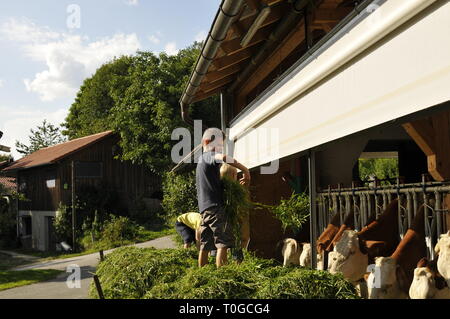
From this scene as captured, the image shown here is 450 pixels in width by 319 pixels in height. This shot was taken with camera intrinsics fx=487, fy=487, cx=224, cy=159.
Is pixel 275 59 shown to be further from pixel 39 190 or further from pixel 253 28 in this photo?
pixel 39 190

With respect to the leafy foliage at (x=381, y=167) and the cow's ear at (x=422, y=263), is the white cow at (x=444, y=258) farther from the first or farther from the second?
the leafy foliage at (x=381, y=167)

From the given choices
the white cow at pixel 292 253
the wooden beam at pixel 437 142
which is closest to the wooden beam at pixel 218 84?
the white cow at pixel 292 253

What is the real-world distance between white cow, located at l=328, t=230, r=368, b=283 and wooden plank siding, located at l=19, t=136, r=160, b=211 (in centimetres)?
2631

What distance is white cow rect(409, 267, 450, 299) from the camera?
117 inches

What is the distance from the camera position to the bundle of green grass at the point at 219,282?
134 inches

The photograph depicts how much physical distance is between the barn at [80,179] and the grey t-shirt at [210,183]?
2411 cm

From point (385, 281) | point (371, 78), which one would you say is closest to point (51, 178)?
point (385, 281)

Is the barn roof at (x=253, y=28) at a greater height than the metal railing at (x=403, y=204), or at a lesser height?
greater

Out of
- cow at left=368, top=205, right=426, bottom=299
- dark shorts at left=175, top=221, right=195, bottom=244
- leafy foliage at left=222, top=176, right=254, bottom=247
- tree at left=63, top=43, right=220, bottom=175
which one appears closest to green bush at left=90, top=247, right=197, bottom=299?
leafy foliage at left=222, top=176, right=254, bottom=247

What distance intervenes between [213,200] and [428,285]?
248 centimetres

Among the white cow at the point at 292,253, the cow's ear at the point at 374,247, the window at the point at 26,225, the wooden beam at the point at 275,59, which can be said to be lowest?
the window at the point at 26,225

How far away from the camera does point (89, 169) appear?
29453 mm

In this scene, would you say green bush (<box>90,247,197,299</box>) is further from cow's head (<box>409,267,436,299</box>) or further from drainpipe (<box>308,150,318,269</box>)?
cow's head (<box>409,267,436,299</box>)
